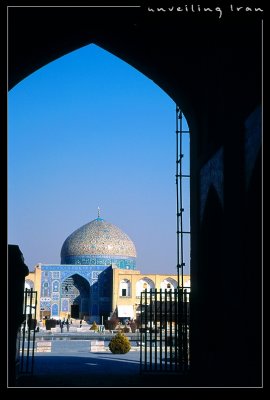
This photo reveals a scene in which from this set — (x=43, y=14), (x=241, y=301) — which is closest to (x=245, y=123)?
(x=241, y=301)

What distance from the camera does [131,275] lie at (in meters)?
35.1

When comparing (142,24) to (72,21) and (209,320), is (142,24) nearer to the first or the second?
(72,21)

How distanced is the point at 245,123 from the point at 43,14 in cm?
344

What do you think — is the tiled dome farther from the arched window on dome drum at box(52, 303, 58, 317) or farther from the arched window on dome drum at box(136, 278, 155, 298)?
the arched window on dome drum at box(136, 278, 155, 298)

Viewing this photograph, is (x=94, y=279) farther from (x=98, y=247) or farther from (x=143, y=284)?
(x=143, y=284)

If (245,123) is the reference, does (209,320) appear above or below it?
below

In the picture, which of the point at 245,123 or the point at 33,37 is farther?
the point at 33,37

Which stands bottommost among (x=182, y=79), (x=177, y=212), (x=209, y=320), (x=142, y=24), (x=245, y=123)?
(x=209, y=320)

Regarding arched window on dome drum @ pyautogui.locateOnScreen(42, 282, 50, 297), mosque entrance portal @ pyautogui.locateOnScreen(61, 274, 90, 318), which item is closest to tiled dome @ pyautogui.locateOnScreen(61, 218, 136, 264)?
mosque entrance portal @ pyautogui.locateOnScreen(61, 274, 90, 318)

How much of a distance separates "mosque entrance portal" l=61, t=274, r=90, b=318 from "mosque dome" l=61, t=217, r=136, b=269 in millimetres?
1278

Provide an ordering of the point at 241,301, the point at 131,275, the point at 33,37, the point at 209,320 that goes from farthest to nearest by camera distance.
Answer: the point at 131,275
the point at 33,37
the point at 209,320
the point at 241,301

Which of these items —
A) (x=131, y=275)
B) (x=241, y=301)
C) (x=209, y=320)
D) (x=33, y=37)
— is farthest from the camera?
(x=131, y=275)

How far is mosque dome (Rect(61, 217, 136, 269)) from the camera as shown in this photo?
37.9 meters

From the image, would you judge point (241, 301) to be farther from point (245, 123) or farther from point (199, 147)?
point (199, 147)
